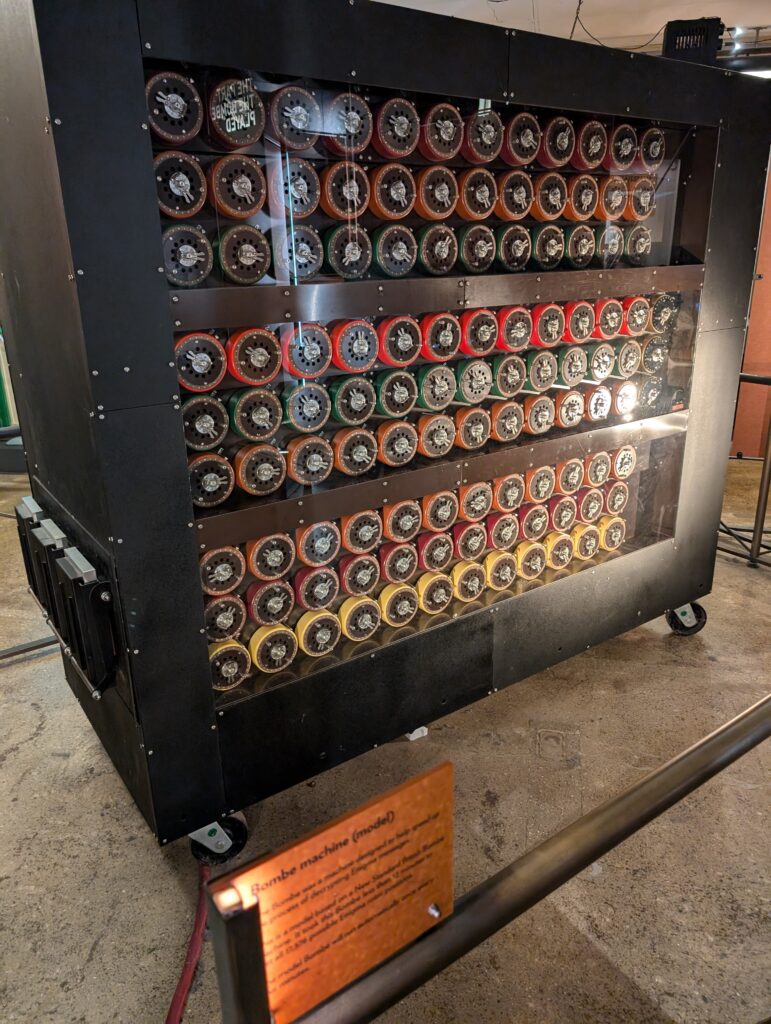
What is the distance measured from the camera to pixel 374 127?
6.15 ft

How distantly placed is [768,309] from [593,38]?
7.04 feet

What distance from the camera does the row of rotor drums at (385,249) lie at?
1.68 metres

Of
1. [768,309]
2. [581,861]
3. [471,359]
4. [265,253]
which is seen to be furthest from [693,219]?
[768,309]

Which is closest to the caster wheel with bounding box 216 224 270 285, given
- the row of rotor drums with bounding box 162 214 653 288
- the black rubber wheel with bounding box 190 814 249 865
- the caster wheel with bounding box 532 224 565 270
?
the row of rotor drums with bounding box 162 214 653 288

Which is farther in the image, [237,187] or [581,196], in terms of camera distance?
[581,196]

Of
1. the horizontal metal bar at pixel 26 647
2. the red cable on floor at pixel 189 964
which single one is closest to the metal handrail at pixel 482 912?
the red cable on floor at pixel 189 964

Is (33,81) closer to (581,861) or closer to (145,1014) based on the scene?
(581,861)

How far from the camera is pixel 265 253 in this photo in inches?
69.9

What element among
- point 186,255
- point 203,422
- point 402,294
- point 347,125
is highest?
point 347,125

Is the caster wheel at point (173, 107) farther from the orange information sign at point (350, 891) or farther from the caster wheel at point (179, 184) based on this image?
A: the orange information sign at point (350, 891)

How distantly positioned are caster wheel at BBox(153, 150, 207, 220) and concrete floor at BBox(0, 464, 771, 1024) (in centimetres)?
164

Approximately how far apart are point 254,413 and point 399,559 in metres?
0.69

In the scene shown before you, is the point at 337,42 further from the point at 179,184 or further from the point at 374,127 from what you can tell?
the point at 179,184

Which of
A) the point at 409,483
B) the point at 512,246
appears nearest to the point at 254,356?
the point at 409,483
